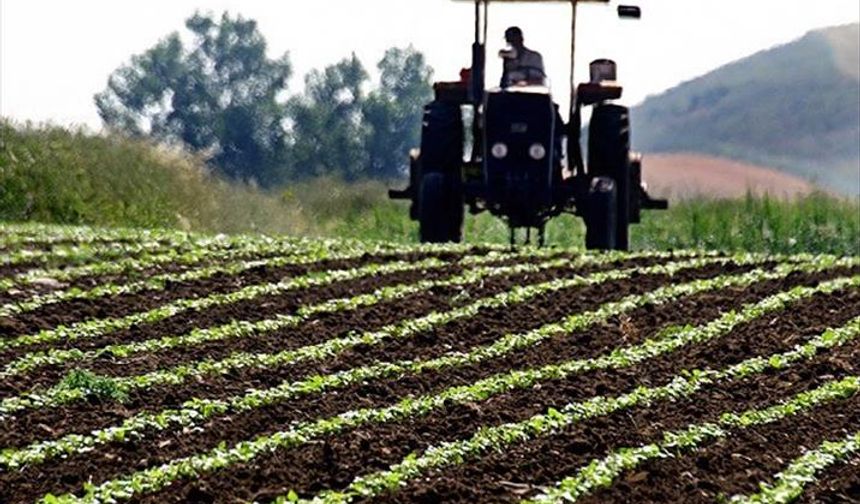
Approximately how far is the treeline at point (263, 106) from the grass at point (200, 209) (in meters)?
24.1

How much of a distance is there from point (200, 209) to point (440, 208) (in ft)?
20.6

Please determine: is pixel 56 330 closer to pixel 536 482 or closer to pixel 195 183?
pixel 536 482

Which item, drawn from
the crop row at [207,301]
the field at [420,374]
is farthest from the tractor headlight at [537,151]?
the crop row at [207,301]

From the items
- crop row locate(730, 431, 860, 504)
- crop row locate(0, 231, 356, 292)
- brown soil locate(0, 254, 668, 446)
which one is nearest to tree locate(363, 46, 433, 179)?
crop row locate(0, 231, 356, 292)

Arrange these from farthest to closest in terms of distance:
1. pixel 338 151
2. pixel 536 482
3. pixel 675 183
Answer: pixel 338 151 < pixel 675 183 < pixel 536 482

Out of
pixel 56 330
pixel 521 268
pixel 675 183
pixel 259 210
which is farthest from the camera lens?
pixel 675 183

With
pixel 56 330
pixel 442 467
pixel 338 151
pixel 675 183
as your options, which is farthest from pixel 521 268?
pixel 338 151

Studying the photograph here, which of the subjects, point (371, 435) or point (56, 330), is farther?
point (56, 330)

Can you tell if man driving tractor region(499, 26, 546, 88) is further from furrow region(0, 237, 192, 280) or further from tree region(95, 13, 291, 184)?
tree region(95, 13, 291, 184)

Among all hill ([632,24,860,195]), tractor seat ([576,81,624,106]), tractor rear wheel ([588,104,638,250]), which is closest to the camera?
tractor seat ([576,81,624,106])

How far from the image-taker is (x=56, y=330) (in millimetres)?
10789

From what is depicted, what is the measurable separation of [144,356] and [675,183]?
16.0 metres

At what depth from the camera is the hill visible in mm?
33688

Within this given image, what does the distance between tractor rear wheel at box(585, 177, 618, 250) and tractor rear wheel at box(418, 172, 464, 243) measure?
98 cm
